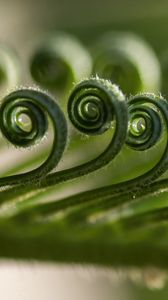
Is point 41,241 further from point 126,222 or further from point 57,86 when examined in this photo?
point 57,86

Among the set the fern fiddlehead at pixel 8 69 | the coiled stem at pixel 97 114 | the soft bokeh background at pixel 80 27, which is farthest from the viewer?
the soft bokeh background at pixel 80 27

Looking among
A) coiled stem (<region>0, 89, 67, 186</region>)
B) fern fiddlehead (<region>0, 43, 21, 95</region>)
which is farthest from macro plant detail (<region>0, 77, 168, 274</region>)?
fern fiddlehead (<region>0, 43, 21, 95</region>)

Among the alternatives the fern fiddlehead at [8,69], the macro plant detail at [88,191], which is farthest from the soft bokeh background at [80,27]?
the fern fiddlehead at [8,69]

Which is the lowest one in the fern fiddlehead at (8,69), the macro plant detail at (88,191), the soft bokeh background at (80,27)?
the macro plant detail at (88,191)

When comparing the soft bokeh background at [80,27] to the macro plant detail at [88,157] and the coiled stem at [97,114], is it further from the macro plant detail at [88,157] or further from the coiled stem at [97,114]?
the coiled stem at [97,114]

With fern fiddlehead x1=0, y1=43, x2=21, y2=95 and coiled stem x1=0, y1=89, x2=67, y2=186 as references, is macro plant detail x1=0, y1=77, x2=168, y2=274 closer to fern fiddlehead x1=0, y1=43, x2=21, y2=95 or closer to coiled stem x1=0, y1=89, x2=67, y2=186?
coiled stem x1=0, y1=89, x2=67, y2=186
